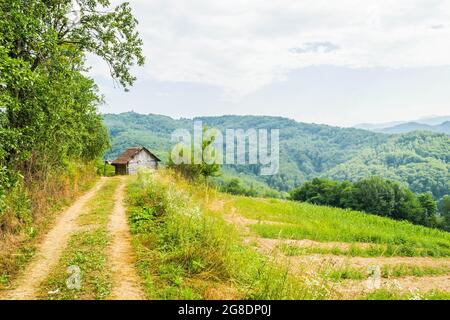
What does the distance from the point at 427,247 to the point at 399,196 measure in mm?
49522

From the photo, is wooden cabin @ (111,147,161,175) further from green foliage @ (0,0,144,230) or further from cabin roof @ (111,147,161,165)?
green foliage @ (0,0,144,230)

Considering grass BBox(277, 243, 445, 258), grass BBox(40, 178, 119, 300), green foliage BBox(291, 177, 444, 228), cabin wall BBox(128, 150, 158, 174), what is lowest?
green foliage BBox(291, 177, 444, 228)

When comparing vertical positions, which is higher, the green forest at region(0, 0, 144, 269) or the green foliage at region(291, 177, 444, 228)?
the green forest at region(0, 0, 144, 269)

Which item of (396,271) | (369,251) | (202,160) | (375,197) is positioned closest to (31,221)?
(396,271)

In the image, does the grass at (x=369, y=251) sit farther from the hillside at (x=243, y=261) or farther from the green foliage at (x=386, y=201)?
the green foliage at (x=386, y=201)

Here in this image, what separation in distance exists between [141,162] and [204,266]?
5501cm

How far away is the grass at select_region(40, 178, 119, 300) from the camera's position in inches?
240

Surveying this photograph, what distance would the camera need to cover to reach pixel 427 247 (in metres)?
18.8

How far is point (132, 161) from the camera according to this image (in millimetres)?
58219

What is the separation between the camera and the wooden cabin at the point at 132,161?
188 ft

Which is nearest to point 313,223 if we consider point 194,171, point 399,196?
point 194,171

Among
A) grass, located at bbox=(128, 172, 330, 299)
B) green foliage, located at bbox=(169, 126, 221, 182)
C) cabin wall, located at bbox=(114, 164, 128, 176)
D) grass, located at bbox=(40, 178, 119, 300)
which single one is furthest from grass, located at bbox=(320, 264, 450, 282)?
cabin wall, located at bbox=(114, 164, 128, 176)

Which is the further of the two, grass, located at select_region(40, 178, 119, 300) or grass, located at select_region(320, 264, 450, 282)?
grass, located at select_region(320, 264, 450, 282)

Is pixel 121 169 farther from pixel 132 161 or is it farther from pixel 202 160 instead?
pixel 202 160
